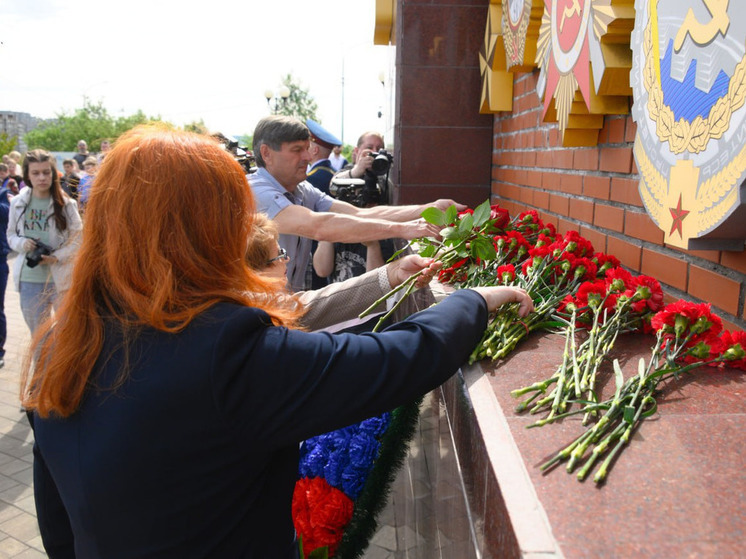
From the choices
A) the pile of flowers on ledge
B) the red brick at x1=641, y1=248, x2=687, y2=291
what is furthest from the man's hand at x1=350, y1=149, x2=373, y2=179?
the red brick at x1=641, y1=248, x2=687, y2=291

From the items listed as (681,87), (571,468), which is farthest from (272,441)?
(681,87)

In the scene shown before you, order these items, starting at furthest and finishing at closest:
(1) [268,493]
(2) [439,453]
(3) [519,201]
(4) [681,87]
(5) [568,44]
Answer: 1. (3) [519,201]
2. (5) [568,44]
3. (2) [439,453]
4. (4) [681,87]
5. (1) [268,493]

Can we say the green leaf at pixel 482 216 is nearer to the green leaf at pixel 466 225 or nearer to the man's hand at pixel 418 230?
the green leaf at pixel 466 225

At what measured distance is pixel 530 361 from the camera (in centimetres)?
148

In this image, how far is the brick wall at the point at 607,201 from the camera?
4.90 feet

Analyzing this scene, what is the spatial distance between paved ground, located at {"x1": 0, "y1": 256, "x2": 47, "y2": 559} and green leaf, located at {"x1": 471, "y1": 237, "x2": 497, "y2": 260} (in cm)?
152

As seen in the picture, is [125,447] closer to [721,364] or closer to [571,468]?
[571,468]

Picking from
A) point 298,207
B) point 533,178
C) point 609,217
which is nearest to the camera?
point 609,217

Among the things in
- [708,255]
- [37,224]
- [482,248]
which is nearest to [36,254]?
[37,224]

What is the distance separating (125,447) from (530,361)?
870mm

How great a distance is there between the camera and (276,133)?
3.44m

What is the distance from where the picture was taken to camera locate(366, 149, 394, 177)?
4375mm

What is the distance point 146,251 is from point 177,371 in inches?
8.7

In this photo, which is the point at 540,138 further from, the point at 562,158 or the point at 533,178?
the point at 562,158
